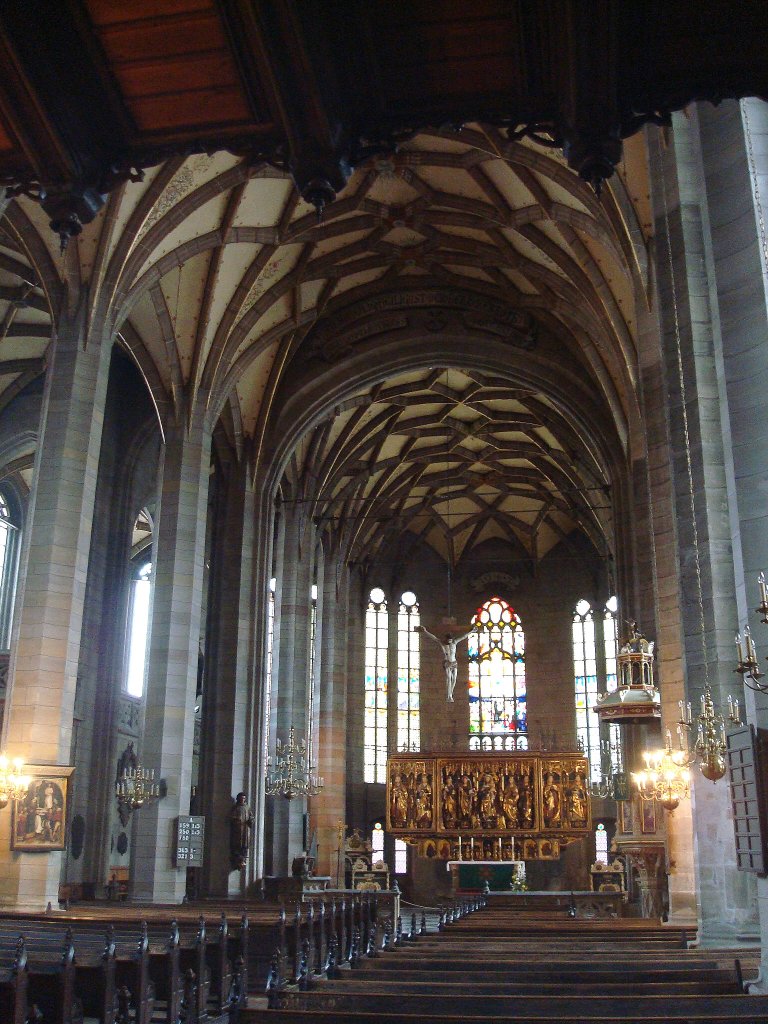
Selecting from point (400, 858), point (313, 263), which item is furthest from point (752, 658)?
point (400, 858)

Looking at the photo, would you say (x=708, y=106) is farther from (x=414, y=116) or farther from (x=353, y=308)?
(x=353, y=308)

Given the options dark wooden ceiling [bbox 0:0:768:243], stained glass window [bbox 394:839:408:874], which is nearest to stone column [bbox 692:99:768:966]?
dark wooden ceiling [bbox 0:0:768:243]

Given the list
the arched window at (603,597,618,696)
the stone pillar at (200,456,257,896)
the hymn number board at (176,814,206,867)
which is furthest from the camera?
the arched window at (603,597,618,696)

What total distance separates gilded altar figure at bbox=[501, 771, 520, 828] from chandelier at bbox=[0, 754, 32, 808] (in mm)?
13915

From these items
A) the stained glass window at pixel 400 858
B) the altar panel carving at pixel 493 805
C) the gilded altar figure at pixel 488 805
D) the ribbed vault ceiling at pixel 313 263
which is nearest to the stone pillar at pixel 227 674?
the ribbed vault ceiling at pixel 313 263

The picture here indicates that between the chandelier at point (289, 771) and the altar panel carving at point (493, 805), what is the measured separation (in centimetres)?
275

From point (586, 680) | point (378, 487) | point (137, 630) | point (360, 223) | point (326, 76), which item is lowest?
point (326, 76)

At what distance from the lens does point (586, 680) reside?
39500mm

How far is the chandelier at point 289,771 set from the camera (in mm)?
27297

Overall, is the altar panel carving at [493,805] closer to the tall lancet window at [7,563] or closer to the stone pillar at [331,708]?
the stone pillar at [331,708]

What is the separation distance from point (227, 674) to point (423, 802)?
248 inches

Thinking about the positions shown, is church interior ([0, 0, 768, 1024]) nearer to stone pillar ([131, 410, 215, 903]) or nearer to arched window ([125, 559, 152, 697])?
stone pillar ([131, 410, 215, 903])

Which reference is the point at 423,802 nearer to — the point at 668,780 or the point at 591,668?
the point at 668,780

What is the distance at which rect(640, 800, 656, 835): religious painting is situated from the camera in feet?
60.0
